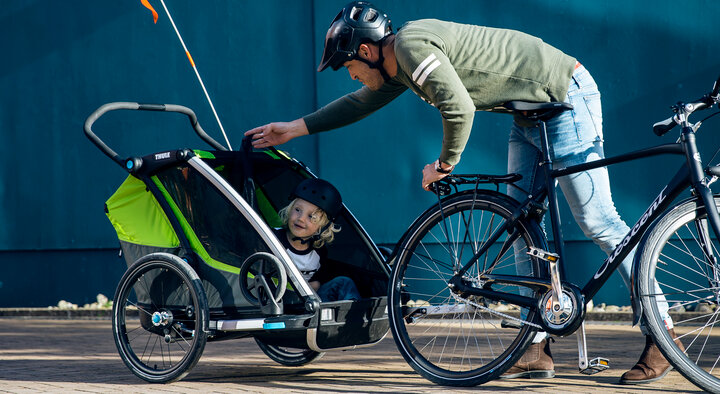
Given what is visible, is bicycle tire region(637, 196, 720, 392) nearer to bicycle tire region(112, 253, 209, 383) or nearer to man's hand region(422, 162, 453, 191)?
man's hand region(422, 162, 453, 191)

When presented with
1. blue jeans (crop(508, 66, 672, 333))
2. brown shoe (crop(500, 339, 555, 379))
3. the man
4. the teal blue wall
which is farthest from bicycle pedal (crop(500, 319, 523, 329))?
the teal blue wall

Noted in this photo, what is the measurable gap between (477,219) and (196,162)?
129 cm

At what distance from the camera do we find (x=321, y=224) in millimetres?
4383

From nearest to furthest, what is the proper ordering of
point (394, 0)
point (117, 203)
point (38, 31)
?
1. point (117, 203)
2. point (394, 0)
3. point (38, 31)

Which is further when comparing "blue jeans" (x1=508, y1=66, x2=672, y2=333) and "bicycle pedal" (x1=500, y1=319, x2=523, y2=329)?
"blue jeans" (x1=508, y1=66, x2=672, y2=333)

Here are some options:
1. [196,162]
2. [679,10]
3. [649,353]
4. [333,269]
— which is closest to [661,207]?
[649,353]

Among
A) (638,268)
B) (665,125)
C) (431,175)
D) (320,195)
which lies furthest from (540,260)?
(320,195)

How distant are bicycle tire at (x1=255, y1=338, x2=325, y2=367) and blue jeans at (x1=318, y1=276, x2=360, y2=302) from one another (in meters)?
0.48

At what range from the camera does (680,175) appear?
3.42 metres

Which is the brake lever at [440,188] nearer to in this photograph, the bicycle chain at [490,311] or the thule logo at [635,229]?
the bicycle chain at [490,311]

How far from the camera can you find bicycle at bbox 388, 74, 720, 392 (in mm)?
3342

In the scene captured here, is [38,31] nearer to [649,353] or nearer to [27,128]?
[27,128]

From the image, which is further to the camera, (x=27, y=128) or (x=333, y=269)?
(x=27, y=128)

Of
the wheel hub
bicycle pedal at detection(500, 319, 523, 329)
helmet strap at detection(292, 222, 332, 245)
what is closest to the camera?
bicycle pedal at detection(500, 319, 523, 329)
